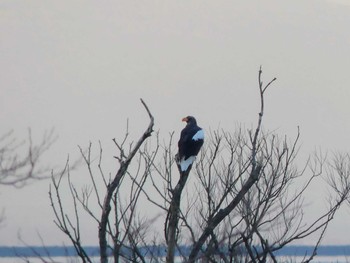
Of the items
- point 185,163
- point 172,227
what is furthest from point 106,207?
point 185,163

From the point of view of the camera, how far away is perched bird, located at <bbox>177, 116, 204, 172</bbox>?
8852 mm

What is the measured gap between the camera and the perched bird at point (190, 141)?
885 centimetres

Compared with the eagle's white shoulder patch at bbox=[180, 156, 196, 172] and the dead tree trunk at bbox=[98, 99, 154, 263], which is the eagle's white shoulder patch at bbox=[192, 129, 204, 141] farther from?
the dead tree trunk at bbox=[98, 99, 154, 263]

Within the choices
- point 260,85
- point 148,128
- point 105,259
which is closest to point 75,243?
point 105,259

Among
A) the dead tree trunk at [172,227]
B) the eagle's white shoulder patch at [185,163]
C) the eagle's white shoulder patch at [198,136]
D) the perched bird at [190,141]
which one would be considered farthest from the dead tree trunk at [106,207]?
the eagle's white shoulder patch at [198,136]

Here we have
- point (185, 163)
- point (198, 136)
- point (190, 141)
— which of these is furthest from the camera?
point (198, 136)

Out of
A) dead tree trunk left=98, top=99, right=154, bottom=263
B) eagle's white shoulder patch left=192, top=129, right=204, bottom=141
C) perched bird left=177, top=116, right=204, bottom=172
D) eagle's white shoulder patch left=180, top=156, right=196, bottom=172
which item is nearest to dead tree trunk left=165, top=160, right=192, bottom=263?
dead tree trunk left=98, top=99, right=154, bottom=263

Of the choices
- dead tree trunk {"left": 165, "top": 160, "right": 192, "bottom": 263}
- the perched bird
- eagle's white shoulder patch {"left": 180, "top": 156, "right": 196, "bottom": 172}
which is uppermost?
the perched bird

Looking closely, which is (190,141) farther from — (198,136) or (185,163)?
(185,163)

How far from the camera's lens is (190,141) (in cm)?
1029

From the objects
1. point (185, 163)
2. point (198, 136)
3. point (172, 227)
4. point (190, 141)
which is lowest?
point (172, 227)

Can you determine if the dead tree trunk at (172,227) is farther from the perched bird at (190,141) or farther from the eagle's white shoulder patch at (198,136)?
the eagle's white shoulder patch at (198,136)

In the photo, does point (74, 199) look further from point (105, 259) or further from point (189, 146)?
point (189, 146)

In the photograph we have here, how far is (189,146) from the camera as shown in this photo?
9930mm
